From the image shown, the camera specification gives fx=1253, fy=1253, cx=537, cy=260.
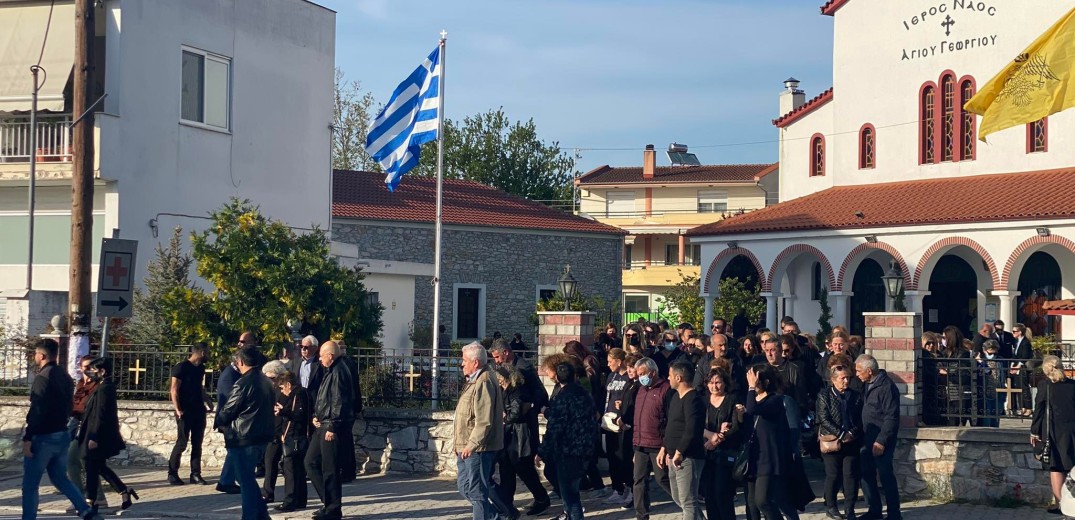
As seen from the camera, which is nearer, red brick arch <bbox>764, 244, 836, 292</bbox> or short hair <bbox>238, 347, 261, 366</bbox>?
short hair <bbox>238, 347, 261, 366</bbox>

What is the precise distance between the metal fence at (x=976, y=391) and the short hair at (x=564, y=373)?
163 inches

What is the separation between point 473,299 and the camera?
132 ft

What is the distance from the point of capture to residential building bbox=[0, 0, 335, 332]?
2186 cm

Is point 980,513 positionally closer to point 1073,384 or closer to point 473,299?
point 1073,384

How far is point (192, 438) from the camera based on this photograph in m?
14.3

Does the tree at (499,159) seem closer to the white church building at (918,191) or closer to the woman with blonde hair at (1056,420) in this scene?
the white church building at (918,191)

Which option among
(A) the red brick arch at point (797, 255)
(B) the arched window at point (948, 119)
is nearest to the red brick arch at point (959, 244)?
(A) the red brick arch at point (797, 255)

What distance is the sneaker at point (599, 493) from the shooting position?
1304 centimetres

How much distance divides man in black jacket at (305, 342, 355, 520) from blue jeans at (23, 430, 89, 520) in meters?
2.15

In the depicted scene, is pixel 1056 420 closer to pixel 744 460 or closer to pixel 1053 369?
pixel 1053 369

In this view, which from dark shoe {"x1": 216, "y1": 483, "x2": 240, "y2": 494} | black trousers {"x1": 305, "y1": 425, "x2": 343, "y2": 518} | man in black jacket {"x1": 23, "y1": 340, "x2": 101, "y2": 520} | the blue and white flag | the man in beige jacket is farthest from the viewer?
the blue and white flag

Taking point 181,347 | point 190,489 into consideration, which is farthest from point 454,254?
point 190,489

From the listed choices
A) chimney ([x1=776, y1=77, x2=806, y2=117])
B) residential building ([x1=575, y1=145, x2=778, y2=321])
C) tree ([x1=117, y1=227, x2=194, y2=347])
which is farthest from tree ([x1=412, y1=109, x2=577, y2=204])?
tree ([x1=117, y1=227, x2=194, y2=347])

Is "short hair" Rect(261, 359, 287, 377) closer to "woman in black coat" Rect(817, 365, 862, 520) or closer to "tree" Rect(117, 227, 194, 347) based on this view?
"woman in black coat" Rect(817, 365, 862, 520)
